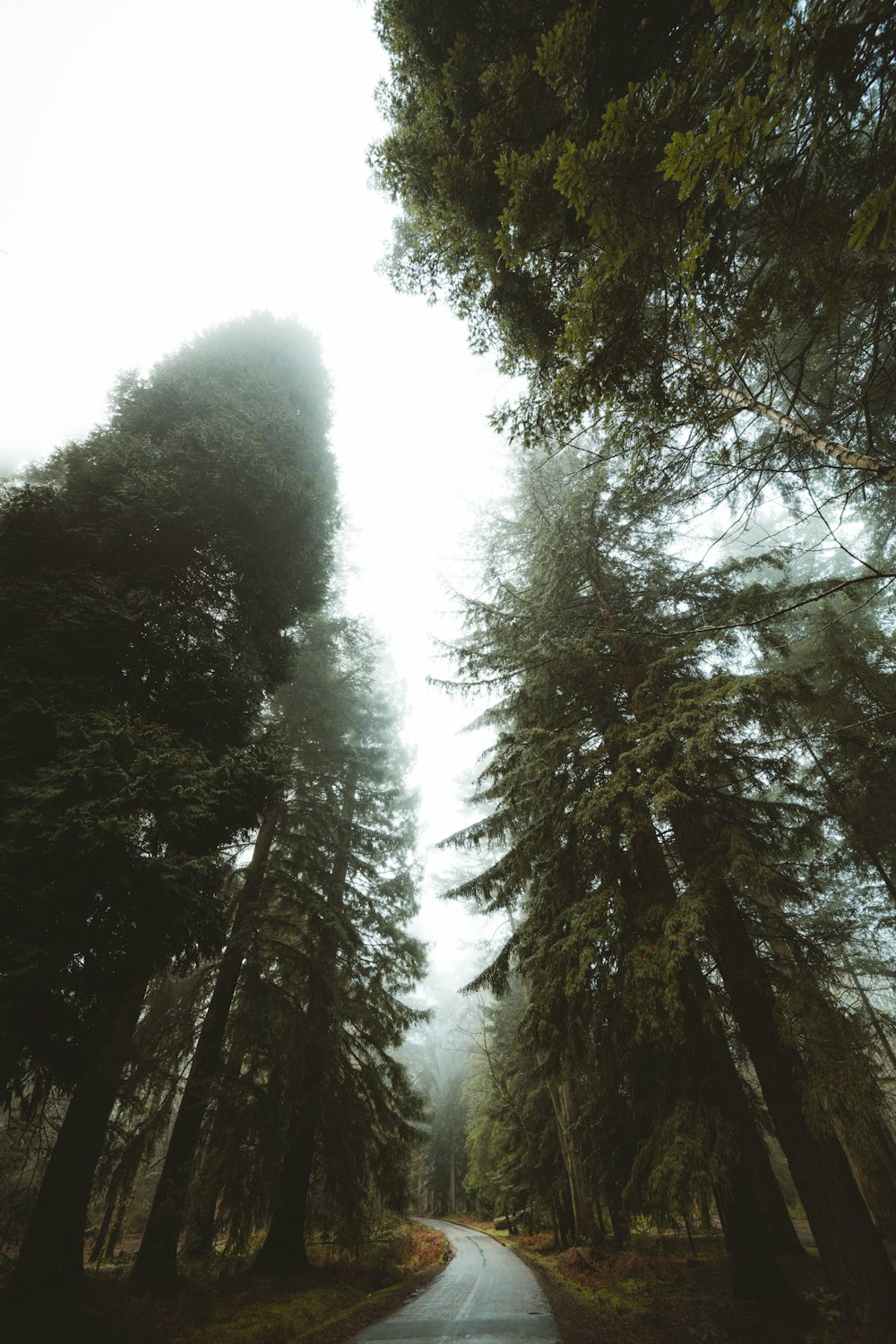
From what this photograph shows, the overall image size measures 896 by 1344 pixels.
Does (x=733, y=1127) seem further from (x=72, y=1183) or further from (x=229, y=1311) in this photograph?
(x=229, y=1311)

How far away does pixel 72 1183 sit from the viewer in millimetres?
5355

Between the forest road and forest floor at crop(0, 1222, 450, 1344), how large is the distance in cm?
46

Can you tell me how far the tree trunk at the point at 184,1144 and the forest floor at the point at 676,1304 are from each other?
550cm

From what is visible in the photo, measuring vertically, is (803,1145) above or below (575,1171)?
above

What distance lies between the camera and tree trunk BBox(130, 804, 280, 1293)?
7.15m

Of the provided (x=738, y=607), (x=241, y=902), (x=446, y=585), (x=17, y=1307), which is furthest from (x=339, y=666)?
(x=17, y=1307)

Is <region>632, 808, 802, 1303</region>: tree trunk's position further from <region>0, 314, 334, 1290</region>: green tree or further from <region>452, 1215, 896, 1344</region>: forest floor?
<region>0, 314, 334, 1290</region>: green tree

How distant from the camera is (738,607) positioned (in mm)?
6461

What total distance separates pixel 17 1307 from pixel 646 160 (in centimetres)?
1142

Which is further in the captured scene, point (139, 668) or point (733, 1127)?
point (139, 668)

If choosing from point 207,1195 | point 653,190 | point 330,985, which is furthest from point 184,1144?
point 653,190

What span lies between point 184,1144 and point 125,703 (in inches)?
275

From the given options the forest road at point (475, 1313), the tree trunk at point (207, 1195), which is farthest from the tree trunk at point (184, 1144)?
the forest road at point (475, 1313)

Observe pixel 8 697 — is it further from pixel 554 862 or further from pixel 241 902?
pixel 554 862
